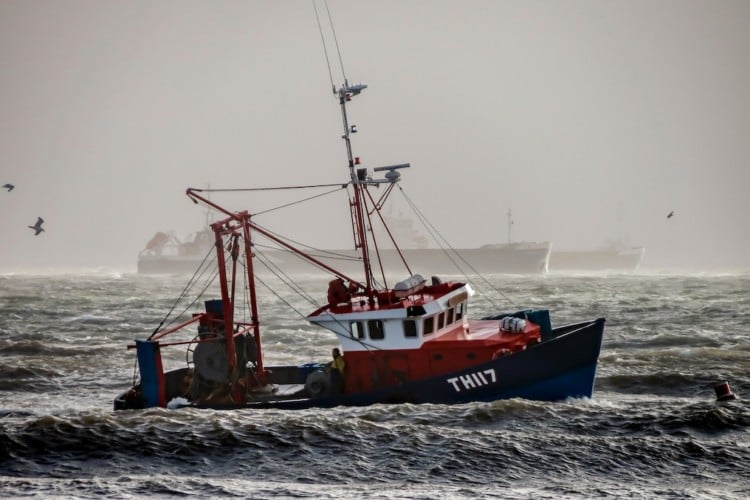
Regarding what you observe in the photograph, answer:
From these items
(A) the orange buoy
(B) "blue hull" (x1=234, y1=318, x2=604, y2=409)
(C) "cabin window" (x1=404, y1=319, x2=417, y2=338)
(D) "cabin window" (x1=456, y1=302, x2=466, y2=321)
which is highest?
(D) "cabin window" (x1=456, y1=302, x2=466, y2=321)

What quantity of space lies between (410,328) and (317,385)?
125 inches

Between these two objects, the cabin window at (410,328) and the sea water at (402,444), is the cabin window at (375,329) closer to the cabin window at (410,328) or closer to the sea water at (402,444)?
the cabin window at (410,328)

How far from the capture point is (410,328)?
2375 cm

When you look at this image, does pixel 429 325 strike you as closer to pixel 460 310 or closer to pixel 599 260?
pixel 460 310

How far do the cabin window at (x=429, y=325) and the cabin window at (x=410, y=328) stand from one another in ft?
0.93

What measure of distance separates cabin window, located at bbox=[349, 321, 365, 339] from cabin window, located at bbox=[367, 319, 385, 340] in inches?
9.0

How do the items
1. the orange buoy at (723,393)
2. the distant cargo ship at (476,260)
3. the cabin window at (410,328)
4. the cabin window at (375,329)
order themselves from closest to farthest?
the cabin window at (410,328), the orange buoy at (723,393), the cabin window at (375,329), the distant cargo ship at (476,260)

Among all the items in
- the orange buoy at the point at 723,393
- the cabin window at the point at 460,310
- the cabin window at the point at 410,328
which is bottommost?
the orange buoy at the point at 723,393

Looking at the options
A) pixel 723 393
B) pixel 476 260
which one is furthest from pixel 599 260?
pixel 723 393

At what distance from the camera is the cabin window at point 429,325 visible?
2386cm

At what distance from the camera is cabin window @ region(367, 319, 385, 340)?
24016mm

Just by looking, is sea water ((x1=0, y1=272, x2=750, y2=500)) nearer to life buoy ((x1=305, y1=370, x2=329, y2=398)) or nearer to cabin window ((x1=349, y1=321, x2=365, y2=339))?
life buoy ((x1=305, y1=370, x2=329, y2=398))

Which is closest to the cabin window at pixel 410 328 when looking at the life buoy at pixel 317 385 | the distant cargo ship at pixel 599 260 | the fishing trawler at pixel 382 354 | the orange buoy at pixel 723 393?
the fishing trawler at pixel 382 354

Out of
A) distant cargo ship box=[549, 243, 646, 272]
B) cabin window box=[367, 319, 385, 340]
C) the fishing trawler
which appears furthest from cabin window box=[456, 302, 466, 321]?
distant cargo ship box=[549, 243, 646, 272]
